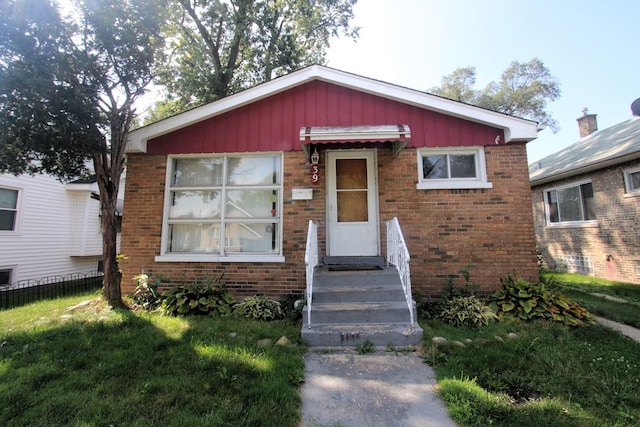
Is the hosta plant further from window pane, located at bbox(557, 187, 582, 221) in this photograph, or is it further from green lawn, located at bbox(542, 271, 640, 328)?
window pane, located at bbox(557, 187, 582, 221)

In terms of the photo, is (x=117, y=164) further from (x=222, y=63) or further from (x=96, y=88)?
(x=222, y=63)

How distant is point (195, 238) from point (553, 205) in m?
13.3

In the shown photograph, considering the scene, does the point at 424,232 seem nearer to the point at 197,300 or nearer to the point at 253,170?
the point at 253,170

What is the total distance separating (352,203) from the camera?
6.18 metres

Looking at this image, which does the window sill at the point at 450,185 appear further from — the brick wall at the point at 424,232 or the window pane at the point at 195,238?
the window pane at the point at 195,238

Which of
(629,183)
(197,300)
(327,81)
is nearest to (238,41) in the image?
(327,81)

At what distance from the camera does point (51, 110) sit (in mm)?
4832

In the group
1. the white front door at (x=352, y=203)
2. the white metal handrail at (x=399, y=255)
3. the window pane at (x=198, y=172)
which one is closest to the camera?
the white metal handrail at (x=399, y=255)

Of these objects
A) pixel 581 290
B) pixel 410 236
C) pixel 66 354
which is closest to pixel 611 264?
pixel 581 290

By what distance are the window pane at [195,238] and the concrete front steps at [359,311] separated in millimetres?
2381

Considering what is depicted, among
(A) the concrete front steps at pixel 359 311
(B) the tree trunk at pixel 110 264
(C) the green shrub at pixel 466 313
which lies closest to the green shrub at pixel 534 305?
(C) the green shrub at pixel 466 313

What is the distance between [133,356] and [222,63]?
15455 mm

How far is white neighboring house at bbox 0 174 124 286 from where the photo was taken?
29.5 feet

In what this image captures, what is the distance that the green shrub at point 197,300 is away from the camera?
5.22 metres
